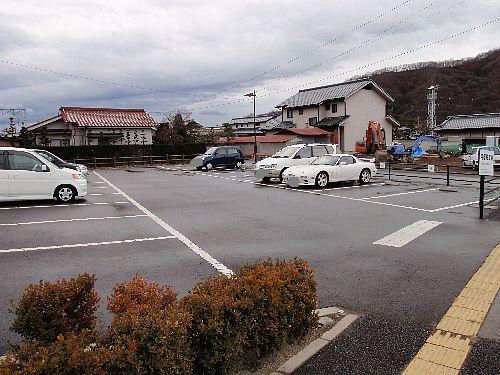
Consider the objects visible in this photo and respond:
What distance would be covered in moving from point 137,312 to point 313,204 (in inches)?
392

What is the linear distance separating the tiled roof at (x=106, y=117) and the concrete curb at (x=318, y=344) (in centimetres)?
3641

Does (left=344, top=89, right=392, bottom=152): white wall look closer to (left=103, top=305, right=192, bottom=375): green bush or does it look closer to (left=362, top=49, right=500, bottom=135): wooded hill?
(left=362, top=49, right=500, bottom=135): wooded hill

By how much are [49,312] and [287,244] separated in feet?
16.0

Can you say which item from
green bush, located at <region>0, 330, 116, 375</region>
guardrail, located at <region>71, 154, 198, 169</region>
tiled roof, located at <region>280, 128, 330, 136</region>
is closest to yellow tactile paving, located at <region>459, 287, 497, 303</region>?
green bush, located at <region>0, 330, 116, 375</region>

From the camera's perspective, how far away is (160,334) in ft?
8.70

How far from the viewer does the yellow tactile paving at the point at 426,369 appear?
332 cm

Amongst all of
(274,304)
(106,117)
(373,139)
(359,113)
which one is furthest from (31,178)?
(359,113)

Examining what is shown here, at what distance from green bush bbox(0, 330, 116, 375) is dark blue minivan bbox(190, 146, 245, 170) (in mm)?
26512

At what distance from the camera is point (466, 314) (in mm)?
4418

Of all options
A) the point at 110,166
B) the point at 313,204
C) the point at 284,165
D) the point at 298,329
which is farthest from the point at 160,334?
the point at 110,166

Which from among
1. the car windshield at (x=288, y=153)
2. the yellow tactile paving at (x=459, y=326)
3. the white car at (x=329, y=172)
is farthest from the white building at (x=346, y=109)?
the yellow tactile paving at (x=459, y=326)

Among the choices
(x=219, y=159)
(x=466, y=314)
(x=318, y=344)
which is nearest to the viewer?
(x=318, y=344)

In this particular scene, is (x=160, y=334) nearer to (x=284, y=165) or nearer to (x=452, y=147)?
(x=284, y=165)

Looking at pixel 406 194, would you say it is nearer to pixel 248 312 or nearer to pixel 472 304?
pixel 472 304
